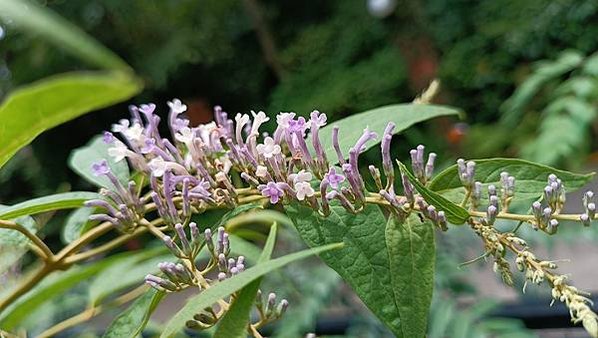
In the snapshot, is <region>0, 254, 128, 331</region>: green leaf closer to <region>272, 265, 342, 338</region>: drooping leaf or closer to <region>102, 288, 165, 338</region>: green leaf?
<region>102, 288, 165, 338</region>: green leaf

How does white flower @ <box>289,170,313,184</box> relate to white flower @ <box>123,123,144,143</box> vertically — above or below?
below

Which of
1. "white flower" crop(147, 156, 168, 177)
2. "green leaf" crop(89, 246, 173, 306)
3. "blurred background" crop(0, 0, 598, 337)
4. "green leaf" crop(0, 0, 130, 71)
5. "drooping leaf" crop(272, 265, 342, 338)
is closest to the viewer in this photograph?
"green leaf" crop(0, 0, 130, 71)

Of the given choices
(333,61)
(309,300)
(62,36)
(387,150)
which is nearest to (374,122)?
(387,150)

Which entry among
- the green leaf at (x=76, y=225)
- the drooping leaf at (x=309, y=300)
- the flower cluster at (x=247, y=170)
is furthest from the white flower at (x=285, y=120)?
the drooping leaf at (x=309, y=300)

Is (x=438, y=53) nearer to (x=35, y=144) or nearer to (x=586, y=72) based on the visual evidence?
(x=586, y=72)

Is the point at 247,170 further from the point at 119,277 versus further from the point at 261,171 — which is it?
the point at 119,277

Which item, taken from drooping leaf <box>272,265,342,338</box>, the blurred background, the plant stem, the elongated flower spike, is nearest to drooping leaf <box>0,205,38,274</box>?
the plant stem
